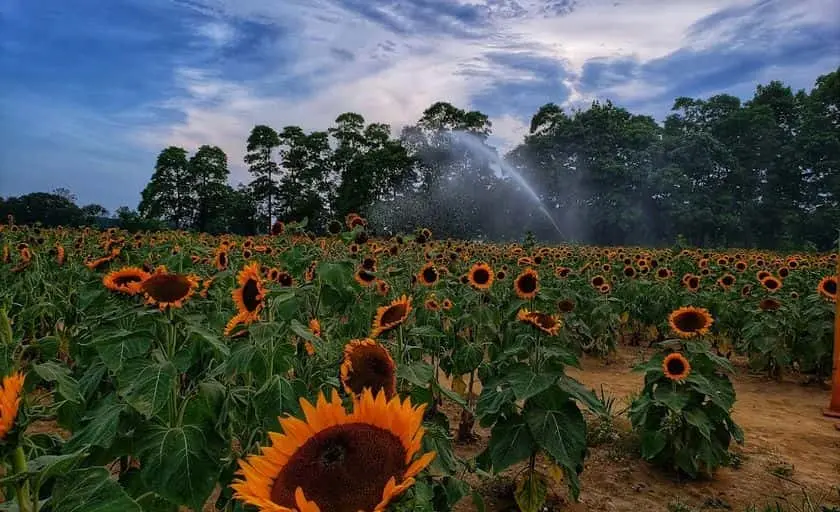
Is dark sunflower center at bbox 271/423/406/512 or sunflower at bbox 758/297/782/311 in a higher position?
dark sunflower center at bbox 271/423/406/512

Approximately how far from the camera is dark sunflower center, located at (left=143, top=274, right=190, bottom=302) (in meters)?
1.88

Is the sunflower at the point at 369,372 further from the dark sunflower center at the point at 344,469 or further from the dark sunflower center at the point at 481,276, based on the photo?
the dark sunflower center at the point at 481,276

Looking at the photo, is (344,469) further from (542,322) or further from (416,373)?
(542,322)

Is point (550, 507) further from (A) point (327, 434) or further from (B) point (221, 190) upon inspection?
(B) point (221, 190)

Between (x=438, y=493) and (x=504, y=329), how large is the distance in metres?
2.53

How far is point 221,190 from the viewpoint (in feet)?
136

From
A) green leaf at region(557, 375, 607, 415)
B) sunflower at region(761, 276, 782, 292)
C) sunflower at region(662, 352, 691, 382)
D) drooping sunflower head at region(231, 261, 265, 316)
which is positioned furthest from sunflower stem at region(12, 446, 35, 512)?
sunflower at region(761, 276, 782, 292)

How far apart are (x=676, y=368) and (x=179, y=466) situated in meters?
2.91

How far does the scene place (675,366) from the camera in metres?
3.45

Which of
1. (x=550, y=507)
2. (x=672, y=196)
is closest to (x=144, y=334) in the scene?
(x=550, y=507)

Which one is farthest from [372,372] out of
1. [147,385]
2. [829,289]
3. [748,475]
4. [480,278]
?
[829,289]

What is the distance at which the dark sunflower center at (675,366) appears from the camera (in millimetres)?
3428

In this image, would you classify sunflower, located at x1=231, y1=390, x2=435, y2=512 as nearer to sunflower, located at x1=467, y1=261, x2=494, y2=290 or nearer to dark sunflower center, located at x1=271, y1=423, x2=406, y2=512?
dark sunflower center, located at x1=271, y1=423, x2=406, y2=512

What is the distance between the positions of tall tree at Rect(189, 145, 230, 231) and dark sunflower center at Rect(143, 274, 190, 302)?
4061 cm
